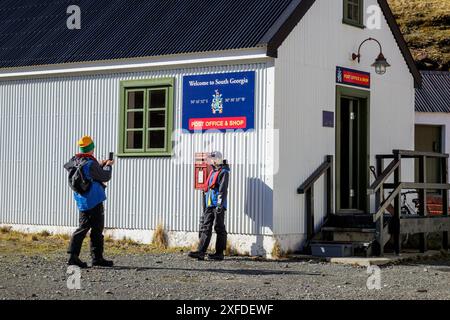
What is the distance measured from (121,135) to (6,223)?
11.7 ft

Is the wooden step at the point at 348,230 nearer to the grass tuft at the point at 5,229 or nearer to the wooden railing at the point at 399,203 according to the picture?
the wooden railing at the point at 399,203

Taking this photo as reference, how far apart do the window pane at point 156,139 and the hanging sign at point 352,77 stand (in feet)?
11.7

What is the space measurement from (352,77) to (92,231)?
715 cm

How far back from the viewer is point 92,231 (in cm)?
1380

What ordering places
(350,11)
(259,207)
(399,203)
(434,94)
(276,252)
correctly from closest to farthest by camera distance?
(276,252), (259,207), (399,203), (350,11), (434,94)

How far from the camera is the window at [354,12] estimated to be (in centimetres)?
1875

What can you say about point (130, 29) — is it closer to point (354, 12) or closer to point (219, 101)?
point (219, 101)

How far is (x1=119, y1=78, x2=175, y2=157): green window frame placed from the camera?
17.6 meters

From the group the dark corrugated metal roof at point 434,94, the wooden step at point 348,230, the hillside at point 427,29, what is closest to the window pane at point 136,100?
the wooden step at point 348,230

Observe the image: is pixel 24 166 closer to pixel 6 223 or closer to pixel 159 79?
pixel 6 223

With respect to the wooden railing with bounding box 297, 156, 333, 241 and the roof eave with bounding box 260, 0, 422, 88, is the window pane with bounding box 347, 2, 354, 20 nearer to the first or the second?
the roof eave with bounding box 260, 0, 422, 88

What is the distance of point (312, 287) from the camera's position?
12305 millimetres

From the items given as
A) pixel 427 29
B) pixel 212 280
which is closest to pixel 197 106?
pixel 212 280
